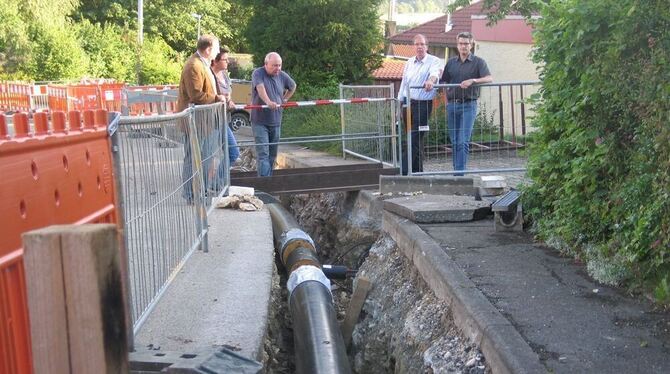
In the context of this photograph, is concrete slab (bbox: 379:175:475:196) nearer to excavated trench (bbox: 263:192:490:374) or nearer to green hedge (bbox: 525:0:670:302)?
excavated trench (bbox: 263:192:490:374)

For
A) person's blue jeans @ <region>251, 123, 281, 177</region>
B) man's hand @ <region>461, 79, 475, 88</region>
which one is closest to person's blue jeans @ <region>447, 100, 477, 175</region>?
man's hand @ <region>461, 79, 475, 88</region>

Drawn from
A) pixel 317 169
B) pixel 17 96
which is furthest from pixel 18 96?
pixel 317 169

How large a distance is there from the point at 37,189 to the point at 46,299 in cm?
129

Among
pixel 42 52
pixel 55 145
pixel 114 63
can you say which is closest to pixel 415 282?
pixel 55 145

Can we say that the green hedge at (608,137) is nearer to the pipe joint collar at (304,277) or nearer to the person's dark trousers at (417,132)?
the pipe joint collar at (304,277)

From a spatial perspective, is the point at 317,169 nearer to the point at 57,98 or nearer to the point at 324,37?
the point at 324,37

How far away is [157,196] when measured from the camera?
5.77 meters

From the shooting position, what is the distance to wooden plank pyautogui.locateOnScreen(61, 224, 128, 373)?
2.06 m

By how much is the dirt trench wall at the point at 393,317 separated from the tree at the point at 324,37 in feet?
39.3

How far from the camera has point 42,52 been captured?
4481 cm

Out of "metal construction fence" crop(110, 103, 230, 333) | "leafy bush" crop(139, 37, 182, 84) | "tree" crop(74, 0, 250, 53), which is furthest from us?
"tree" crop(74, 0, 250, 53)

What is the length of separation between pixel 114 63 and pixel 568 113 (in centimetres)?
4743

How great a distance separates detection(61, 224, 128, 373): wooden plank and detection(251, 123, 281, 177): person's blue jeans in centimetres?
984

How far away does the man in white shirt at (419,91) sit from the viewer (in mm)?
11312
